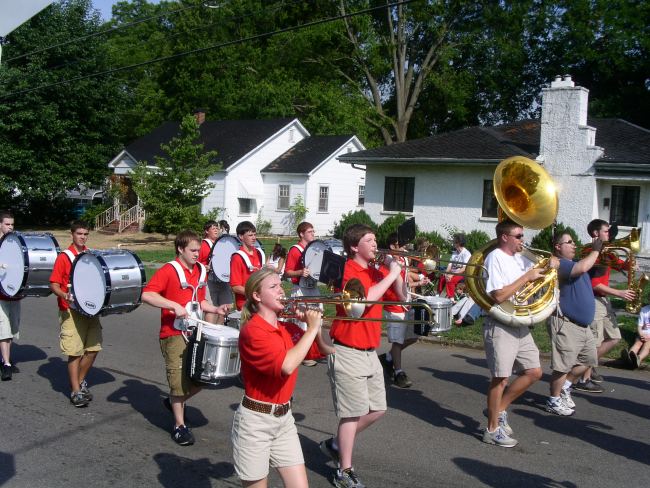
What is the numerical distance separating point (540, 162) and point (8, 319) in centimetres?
1744

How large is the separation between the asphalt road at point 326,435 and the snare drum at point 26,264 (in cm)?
107

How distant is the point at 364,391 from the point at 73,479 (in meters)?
2.24

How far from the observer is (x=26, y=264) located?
26.4ft

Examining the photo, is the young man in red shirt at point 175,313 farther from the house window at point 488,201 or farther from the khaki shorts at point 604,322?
the house window at point 488,201

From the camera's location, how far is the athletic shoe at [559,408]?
291 inches

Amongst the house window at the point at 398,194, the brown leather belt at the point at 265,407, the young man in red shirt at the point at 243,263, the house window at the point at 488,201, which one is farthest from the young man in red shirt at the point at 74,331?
the house window at the point at 398,194

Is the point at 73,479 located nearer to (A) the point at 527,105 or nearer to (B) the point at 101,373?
(B) the point at 101,373

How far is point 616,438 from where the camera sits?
678cm

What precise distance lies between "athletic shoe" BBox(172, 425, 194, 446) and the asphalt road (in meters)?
0.05

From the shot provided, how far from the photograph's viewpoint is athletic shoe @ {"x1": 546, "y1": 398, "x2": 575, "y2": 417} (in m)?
7.40

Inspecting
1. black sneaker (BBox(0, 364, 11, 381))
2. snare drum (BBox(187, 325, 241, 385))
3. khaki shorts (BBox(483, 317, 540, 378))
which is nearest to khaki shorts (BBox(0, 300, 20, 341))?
black sneaker (BBox(0, 364, 11, 381))

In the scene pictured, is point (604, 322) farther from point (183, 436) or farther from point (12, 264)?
point (12, 264)

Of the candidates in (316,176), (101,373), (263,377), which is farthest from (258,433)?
(316,176)

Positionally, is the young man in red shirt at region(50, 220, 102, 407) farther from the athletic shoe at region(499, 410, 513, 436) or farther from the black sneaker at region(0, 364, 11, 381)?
the athletic shoe at region(499, 410, 513, 436)
